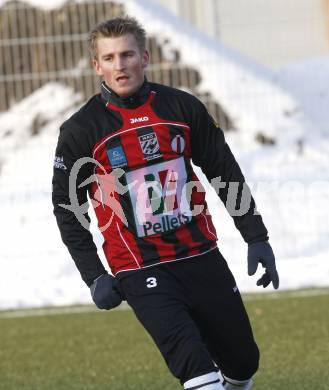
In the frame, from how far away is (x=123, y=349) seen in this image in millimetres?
10445

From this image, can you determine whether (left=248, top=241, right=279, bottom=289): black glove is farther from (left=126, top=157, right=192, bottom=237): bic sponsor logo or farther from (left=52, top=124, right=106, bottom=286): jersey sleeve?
(left=52, top=124, right=106, bottom=286): jersey sleeve

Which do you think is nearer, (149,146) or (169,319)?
(169,319)

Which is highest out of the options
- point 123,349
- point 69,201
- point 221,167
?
point 221,167

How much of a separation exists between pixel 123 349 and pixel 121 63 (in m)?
4.55

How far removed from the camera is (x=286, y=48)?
2417cm

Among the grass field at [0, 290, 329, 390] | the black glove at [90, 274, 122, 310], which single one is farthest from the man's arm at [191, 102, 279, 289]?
the grass field at [0, 290, 329, 390]

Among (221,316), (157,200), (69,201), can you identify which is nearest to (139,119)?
(157,200)

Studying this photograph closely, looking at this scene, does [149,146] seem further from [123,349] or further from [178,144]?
[123,349]

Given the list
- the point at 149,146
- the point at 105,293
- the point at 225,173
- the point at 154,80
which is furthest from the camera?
the point at 154,80

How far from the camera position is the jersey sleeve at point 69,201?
630 cm

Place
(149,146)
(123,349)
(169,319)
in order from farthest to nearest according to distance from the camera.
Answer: (123,349), (149,146), (169,319)

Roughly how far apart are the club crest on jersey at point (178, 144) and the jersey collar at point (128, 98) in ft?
0.74

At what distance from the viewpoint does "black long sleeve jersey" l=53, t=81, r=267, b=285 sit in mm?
6262

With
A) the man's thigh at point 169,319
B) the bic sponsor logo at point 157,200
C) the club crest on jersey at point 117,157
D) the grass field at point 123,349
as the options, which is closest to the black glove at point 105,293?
the man's thigh at point 169,319
